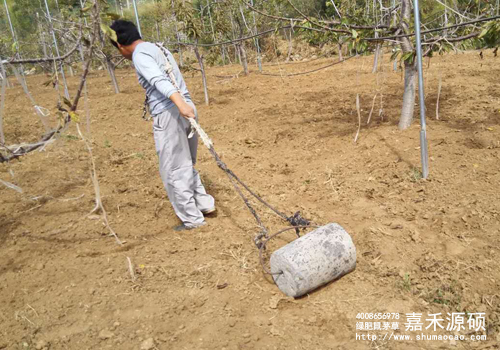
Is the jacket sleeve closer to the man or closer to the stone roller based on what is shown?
the man

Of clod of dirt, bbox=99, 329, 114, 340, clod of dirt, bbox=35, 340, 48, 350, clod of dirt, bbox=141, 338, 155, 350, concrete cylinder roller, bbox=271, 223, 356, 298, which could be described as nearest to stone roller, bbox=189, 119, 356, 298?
concrete cylinder roller, bbox=271, 223, 356, 298

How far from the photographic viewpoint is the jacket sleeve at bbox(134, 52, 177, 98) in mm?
2732

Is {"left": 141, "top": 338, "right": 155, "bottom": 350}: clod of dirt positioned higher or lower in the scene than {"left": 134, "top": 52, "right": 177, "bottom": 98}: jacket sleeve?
lower

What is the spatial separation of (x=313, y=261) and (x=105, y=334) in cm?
125

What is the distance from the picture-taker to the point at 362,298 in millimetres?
2361

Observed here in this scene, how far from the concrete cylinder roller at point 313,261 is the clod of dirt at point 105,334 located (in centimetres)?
101

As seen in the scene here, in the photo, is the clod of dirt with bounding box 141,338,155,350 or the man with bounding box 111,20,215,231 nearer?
the clod of dirt with bounding box 141,338,155,350

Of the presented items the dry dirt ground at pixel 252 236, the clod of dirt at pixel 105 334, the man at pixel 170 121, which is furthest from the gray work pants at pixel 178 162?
the clod of dirt at pixel 105 334

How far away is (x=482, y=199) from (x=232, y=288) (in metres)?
2.07

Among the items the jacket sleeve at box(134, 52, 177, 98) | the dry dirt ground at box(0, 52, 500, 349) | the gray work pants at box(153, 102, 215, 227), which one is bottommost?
the dry dirt ground at box(0, 52, 500, 349)

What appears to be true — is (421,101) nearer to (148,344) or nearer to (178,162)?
(178,162)

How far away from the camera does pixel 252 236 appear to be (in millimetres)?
3129

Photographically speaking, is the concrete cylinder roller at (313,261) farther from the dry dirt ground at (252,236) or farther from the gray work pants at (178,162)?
the gray work pants at (178,162)

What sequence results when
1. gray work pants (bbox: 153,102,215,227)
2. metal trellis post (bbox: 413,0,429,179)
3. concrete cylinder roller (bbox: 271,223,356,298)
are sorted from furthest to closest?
1. metal trellis post (bbox: 413,0,429,179)
2. gray work pants (bbox: 153,102,215,227)
3. concrete cylinder roller (bbox: 271,223,356,298)
